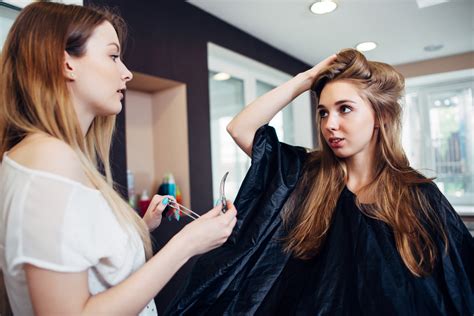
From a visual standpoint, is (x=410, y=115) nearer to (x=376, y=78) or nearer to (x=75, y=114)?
(x=376, y=78)

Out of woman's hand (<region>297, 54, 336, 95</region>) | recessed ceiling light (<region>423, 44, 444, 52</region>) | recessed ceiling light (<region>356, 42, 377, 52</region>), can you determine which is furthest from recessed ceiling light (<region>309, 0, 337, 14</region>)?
recessed ceiling light (<region>423, 44, 444, 52</region>)

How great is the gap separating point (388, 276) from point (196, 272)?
23.5 inches

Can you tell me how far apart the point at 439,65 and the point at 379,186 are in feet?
12.2

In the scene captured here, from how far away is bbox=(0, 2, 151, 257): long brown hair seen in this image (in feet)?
2.29

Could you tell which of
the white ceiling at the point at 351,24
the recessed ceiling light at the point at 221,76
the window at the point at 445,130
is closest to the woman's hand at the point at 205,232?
the white ceiling at the point at 351,24

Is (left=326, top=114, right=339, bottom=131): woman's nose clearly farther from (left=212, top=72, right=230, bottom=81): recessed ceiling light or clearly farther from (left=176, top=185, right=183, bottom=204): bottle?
(left=212, top=72, right=230, bottom=81): recessed ceiling light

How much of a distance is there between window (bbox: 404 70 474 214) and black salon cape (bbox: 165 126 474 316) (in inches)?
140

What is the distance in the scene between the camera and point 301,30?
2.96 m

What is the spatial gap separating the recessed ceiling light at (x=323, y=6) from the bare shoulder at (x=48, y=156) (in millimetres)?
2260

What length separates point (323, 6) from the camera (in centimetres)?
241

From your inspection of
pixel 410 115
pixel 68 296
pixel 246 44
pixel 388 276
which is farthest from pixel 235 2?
pixel 410 115

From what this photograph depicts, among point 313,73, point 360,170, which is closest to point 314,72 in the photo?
point 313,73

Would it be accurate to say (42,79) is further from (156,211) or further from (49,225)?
(156,211)

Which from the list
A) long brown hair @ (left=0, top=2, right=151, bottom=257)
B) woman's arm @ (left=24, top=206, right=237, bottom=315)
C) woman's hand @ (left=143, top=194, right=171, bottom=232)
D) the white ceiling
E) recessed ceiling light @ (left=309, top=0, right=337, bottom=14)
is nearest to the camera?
woman's arm @ (left=24, top=206, right=237, bottom=315)
